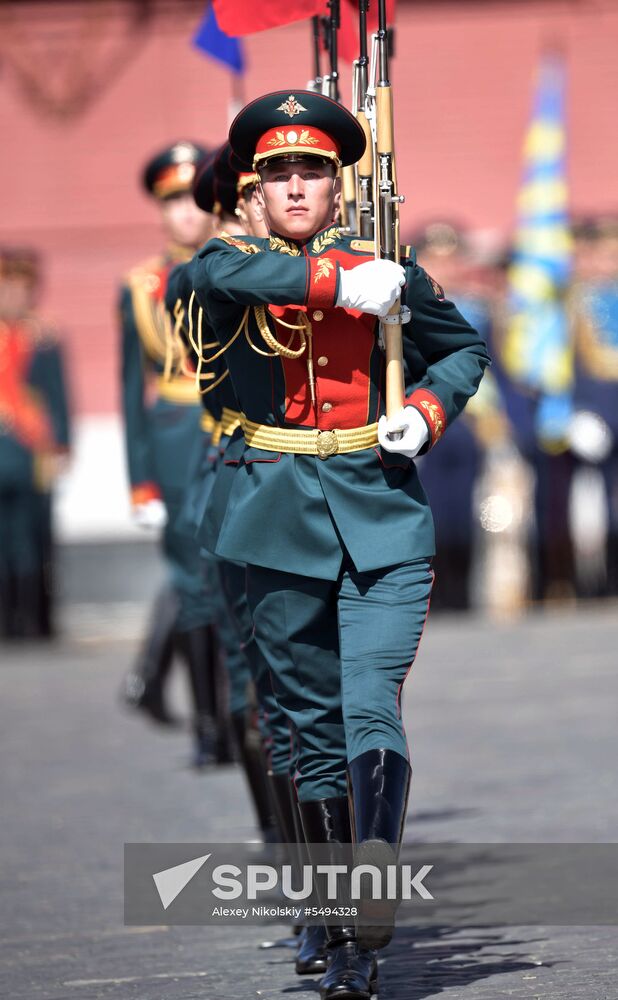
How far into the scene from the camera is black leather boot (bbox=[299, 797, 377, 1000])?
4770 millimetres

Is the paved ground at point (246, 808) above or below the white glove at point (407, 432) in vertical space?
below

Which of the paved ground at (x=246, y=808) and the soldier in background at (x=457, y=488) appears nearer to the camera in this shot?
the paved ground at (x=246, y=808)

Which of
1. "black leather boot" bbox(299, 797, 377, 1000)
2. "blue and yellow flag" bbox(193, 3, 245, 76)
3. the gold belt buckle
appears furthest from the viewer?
"blue and yellow flag" bbox(193, 3, 245, 76)

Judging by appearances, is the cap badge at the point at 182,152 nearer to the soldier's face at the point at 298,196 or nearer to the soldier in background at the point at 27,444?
the soldier's face at the point at 298,196

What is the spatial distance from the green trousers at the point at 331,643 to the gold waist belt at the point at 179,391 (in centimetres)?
297

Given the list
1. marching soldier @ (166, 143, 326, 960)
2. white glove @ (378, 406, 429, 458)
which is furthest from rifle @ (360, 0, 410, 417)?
marching soldier @ (166, 143, 326, 960)

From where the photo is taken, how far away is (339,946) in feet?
16.2

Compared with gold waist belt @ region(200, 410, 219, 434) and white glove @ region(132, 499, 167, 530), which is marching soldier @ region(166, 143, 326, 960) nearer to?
gold waist belt @ region(200, 410, 219, 434)

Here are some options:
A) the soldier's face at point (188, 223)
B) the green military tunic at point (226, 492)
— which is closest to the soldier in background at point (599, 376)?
the soldier's face at point (188, 223)

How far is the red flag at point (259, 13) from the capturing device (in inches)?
242

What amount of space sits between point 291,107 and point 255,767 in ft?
7.43

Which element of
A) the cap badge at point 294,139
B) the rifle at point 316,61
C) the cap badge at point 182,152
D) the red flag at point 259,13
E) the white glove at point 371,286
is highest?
the red flag at point 259,13

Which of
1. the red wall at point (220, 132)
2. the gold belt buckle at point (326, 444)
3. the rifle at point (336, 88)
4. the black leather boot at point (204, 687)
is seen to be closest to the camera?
the gold belt buckle at point (326, 444)

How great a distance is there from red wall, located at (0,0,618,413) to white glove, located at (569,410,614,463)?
14.5 feet
